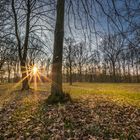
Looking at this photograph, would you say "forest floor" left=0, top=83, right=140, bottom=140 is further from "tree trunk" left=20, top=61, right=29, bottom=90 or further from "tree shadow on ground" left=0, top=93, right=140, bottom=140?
"tree trunk" left=20, top=61, right=29, bottom=90

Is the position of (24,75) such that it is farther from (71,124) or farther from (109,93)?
(71,124)

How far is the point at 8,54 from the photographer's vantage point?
2423 cm

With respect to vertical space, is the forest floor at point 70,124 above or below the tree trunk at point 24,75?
below

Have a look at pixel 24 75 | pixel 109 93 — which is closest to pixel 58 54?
pixel 109 93

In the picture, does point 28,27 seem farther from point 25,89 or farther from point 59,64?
point 59,64

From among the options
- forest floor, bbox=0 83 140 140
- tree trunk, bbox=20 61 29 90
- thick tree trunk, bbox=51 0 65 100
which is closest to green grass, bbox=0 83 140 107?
tree trunk, bbox=20 61 29 90

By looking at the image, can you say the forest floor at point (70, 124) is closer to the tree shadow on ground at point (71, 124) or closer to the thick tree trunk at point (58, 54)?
the tree shadow on ground at point (71, 124)

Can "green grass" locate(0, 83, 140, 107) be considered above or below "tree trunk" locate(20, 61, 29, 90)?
below

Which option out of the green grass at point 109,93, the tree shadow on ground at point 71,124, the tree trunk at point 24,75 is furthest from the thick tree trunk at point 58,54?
the tree trunk at point 24,75

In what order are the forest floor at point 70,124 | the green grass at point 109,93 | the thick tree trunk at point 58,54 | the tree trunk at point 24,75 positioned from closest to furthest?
the forest floor at point 70,124 → the thick tree trunk at point 58,54 → the green grass at point 109,93 → the tree trunk at point 24,75

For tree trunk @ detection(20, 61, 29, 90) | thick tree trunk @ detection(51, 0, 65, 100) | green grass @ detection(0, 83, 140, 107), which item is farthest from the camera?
tree trunk @ detection(20, 61, 29, 90)

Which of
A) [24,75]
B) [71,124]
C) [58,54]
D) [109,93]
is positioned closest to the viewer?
[71,124]

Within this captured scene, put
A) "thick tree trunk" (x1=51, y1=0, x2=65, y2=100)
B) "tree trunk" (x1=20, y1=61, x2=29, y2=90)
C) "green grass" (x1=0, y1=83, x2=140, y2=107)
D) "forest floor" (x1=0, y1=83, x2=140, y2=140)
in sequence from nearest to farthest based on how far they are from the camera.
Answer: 1. "forest floor" (x1=0, y1=83, x2=140, y2=140)
2. "thick tree trunk" (x1=51, y1=0, x2=65, y2=100)
3. "green grass" (x1=0, y1=83, x2=140, y2=107)
4. "tree trunk" (x1=20, y1=61, x2=29, y2=90)

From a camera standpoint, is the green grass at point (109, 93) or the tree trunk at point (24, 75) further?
the tree trunk at point (24, 75)
